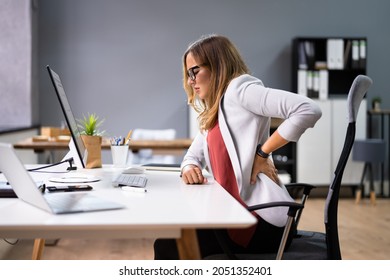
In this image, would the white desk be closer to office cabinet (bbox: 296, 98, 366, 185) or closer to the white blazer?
the white blazer

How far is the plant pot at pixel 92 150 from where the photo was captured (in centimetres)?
219

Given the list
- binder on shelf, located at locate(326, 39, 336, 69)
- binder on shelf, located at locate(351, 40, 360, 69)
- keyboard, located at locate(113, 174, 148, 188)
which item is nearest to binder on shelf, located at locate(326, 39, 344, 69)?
binder on shelf, located at locate(326, 39, 336, 69)

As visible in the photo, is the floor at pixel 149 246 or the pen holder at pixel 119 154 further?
the floor at pixel 149 246

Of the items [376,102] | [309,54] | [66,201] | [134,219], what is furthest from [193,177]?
[376,102]

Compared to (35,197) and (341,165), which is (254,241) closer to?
(341,165)

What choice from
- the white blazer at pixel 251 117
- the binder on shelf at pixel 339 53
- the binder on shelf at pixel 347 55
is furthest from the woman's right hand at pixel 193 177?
the binder on shelf at pixel 347 55

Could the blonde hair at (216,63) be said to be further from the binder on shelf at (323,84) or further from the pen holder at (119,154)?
the binder on shelf at (323,84)

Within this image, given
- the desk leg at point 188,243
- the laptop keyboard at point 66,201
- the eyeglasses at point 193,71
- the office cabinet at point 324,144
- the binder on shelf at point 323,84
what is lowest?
the office cabinet at point 324,144

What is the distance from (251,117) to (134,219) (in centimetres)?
73

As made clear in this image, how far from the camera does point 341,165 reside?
1484mm

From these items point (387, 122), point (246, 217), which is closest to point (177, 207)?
point (246, 217)

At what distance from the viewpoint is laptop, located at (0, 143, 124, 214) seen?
1140 millimetres

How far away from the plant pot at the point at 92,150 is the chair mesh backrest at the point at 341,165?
1.02m

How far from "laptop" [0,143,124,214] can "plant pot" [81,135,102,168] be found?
87 cm
